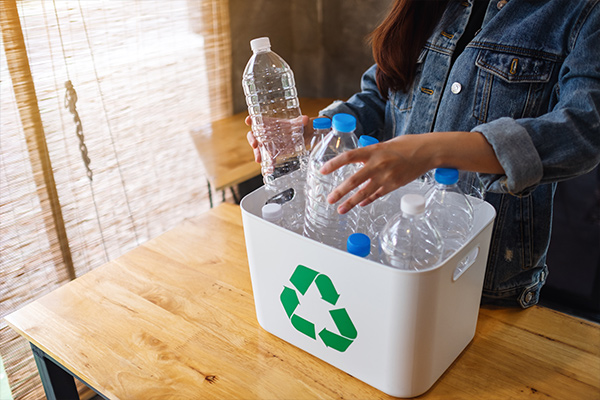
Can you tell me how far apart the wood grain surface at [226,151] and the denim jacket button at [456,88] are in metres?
1.05

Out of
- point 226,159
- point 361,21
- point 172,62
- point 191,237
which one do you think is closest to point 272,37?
point 361,21

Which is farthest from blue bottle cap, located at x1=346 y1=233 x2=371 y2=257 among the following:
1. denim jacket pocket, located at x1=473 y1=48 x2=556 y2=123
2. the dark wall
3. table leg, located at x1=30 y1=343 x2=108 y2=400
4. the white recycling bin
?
the dark wall

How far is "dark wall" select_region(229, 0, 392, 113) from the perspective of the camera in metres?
2.54

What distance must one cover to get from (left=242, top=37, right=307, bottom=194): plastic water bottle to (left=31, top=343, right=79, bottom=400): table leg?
2.04 ft

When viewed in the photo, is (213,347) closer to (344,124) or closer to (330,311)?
(330,311)

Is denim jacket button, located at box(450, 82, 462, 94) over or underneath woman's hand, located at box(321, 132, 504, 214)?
over

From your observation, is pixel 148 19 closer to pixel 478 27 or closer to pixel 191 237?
pixel 191 237

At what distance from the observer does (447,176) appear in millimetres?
748

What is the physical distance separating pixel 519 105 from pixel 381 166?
0.44 m

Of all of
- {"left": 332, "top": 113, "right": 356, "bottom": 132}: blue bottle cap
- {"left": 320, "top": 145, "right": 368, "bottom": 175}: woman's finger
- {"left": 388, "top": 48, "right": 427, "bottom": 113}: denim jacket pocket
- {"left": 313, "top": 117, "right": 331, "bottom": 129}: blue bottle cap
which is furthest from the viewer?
{"left": 388, "top": 48, "right": 427, "bottom": 113}: denim jacket pocket

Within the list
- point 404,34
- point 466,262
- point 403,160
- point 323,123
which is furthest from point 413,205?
point 404,34

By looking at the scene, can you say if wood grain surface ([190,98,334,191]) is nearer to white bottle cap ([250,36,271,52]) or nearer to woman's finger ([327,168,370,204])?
white bottle cap ([250,36,271,52])

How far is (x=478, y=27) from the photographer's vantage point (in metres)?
1.07

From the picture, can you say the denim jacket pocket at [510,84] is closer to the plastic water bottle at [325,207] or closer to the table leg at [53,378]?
the plastic water bottle at [325,207]
